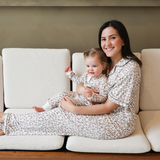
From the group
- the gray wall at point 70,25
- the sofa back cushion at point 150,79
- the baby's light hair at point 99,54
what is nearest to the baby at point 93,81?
the baby's light hair at point 99,54

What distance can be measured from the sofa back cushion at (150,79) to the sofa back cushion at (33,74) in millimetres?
Answer: 742

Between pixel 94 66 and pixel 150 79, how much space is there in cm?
62

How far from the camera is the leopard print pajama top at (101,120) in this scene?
149 centimetres

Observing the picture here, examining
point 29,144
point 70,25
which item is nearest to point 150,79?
point 70,25

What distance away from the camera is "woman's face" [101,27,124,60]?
1568 mm

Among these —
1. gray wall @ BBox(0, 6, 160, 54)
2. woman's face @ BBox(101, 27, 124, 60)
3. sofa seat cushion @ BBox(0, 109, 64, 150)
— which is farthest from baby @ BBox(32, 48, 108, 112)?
gray wall @ BBox(0, 6, 160, 54)

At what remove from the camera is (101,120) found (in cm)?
154

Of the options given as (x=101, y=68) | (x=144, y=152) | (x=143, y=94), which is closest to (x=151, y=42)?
(x=143, y=94)

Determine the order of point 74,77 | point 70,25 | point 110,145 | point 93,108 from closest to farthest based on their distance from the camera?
point 110,145
point 93,108
point 74,77
point 70,25

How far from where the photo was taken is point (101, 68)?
168 cm

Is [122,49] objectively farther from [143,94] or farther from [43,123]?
[43,123]

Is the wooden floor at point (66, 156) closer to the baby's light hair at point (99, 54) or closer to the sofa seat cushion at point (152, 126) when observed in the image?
the sofa seat cushion at point (152, 126)

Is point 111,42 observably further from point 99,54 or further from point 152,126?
point 152,126

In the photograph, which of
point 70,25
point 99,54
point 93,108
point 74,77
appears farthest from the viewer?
point 70,25
